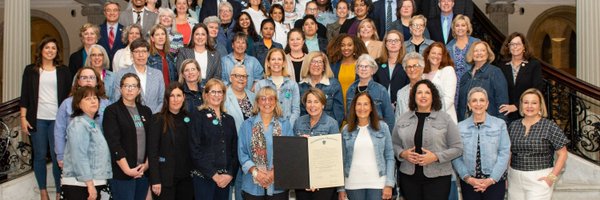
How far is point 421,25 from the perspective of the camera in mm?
7402

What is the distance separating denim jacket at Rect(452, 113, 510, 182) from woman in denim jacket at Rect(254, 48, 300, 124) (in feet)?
4.75

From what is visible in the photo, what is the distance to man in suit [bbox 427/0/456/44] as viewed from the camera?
808 centimetres

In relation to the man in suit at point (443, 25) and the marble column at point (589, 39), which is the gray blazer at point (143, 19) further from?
the marble column at point (589, 39)

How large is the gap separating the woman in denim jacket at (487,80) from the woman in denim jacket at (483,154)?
79 cm

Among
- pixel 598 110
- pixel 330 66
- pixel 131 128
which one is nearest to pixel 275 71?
pixel 330 66

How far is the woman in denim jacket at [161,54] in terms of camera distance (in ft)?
23.2

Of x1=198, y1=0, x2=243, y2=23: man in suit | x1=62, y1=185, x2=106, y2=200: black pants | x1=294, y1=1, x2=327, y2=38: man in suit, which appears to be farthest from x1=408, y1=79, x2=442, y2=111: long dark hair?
x1=198, y1=0, x2=243, y2=23: man in suit

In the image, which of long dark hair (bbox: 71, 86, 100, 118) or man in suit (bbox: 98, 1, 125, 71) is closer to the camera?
long dark hair (bbox: 71, 86, 100, 118)

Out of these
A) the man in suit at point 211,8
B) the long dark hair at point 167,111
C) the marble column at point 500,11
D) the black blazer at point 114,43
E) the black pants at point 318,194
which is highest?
the marble column at point 500,11

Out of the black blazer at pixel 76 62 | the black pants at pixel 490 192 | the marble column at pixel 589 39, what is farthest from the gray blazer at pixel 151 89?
the marble column at pixel 589 39

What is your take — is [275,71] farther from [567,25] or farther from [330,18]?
[567,25]

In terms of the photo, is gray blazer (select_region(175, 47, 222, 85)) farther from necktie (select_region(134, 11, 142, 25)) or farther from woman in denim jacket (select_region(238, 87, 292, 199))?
necktie (select_region(134, 11, 142, 25))

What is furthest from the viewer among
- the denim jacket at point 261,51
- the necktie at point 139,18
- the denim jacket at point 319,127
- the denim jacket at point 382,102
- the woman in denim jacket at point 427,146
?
the necktie at point 139,18

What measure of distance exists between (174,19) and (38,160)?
209 cm
